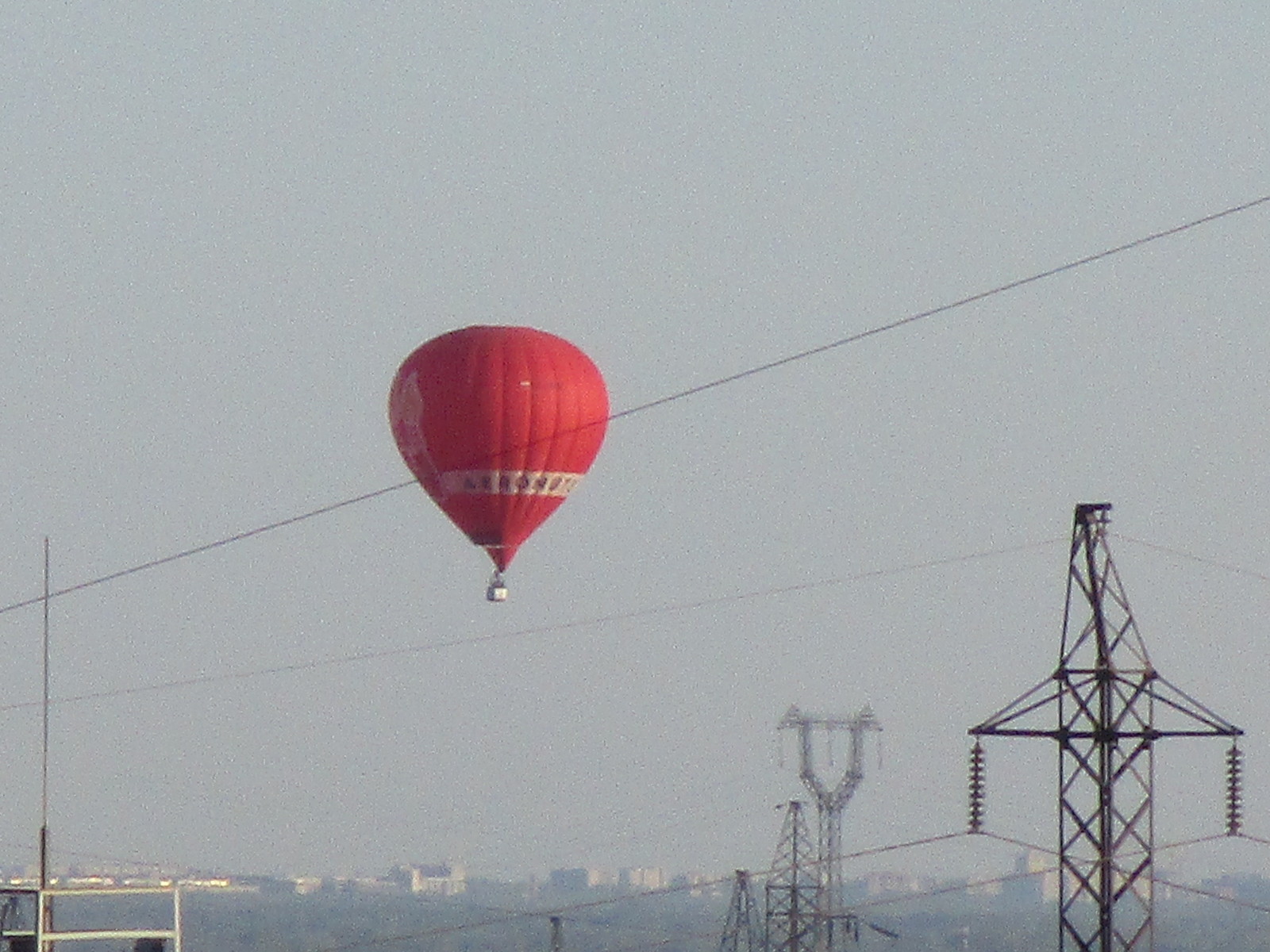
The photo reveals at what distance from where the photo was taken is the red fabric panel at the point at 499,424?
71250mm

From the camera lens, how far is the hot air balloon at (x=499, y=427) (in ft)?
234

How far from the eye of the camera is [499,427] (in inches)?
2805

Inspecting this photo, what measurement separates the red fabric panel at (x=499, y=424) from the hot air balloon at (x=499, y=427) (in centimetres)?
2

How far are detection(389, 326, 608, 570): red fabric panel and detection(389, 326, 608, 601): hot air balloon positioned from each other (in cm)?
2

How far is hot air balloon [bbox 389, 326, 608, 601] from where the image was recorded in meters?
71.2

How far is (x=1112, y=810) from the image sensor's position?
56.5 m

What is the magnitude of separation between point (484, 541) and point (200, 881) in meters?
22.5

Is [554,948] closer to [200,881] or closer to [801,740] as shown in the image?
[801,740]

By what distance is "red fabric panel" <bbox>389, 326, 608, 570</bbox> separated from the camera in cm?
7125

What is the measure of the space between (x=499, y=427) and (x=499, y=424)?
0.05m

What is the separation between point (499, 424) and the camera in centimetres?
7125

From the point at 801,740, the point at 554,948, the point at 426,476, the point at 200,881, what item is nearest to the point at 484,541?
the point at 426,476

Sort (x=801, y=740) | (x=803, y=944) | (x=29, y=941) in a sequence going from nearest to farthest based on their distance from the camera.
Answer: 1. (x=29, y=941)
2. (x=801, y=740)
3. (x=803, y=944)

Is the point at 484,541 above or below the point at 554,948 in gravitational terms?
above
